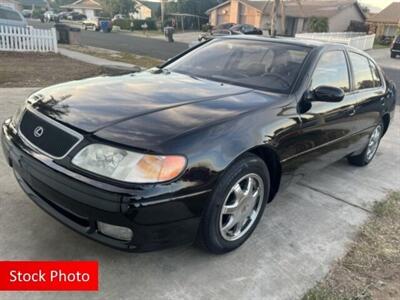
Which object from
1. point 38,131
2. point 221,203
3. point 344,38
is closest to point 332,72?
point 221,203

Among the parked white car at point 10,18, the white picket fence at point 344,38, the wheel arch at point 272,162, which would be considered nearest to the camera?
the wheel arch at point 272,162

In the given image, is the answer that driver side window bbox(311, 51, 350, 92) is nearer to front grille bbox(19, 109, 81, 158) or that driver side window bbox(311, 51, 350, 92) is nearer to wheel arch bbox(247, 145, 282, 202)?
wheel arch bbox(247, 145, 282, 202)

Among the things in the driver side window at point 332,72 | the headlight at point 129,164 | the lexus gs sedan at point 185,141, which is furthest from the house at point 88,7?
the headlight at point 129,164

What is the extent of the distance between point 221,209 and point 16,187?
2.06m

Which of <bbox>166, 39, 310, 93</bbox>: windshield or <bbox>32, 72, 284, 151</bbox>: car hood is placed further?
<bbox>166, 39, 310, 93</bbox>: windshield

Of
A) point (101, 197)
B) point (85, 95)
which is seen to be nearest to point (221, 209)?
point (101, 197)

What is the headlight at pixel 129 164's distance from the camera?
82.7 inches

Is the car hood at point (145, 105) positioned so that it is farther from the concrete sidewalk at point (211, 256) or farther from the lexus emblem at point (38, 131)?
the concrete sidewalk at point (211, 256)

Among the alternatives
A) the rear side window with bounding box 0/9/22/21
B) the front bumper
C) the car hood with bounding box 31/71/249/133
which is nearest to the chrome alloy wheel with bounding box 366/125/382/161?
the car hood with bounding box 31/71/249/133

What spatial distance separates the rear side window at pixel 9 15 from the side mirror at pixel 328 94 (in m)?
14.9

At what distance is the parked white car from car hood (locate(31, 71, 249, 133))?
1344cm

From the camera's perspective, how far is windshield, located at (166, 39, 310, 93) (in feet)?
10.8

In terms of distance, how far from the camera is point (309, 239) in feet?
10.1

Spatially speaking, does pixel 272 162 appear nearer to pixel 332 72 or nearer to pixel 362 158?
pixel 332 72
